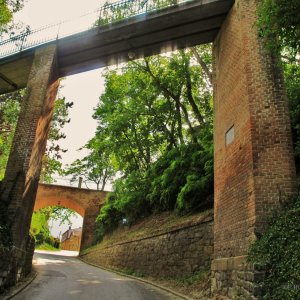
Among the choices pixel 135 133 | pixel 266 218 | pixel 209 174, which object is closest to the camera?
pixel 266 218

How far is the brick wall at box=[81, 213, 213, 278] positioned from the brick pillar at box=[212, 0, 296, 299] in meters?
1.10

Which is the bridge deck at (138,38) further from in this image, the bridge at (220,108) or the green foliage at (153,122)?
the green foliage at (153,122)

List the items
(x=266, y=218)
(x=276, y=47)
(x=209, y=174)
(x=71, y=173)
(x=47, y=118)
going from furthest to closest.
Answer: (x=71, y=173), (x=47, y=118), (x=209, y=174), (x=276, y=47), (x=266, y=218)

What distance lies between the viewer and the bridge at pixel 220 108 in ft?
23.9

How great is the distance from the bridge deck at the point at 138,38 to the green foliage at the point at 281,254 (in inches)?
262

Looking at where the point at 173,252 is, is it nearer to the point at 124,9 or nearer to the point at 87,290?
the point at 87,290

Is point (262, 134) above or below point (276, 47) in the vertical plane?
below

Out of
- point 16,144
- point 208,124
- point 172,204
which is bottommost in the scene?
point 172,204

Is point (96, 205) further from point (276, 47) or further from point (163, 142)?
point (276, 47)

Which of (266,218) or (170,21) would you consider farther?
(170,21)

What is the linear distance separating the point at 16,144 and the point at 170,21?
6527 millimetres

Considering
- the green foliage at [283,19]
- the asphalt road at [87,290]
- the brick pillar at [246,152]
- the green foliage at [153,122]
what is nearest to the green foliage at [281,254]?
the brick pillar at [246,152]

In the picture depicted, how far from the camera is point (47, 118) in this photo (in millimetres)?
12586

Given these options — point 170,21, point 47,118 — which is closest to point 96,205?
point 47,118
